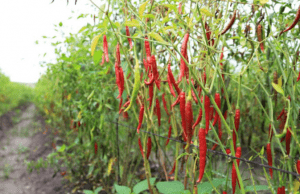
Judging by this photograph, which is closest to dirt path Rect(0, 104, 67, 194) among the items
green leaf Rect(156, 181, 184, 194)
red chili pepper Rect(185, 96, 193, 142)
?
green leaf Rect(156, 181, 184, 194)

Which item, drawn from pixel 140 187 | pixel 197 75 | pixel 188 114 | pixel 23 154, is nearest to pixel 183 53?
pixel 188 114

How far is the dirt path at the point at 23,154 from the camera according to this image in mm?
2588

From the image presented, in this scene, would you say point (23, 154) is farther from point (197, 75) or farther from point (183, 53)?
point (183, 53)

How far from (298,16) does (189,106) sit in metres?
0.45

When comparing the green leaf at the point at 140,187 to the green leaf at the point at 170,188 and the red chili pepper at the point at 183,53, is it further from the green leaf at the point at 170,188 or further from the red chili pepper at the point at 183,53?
the red chili pepper at the point at 183,53

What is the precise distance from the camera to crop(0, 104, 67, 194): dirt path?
259 centimetres

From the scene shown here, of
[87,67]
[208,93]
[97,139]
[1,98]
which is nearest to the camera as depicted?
[208,93]

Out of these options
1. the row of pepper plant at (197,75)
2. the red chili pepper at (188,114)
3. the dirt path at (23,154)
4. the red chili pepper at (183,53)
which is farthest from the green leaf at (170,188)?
the dirt path at (23,154)

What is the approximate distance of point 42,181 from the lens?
2668 millimetres

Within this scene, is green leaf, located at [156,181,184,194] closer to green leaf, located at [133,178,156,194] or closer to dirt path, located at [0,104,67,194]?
green leaf, located at [133,178,156,194]

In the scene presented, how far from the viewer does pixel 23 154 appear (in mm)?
3623

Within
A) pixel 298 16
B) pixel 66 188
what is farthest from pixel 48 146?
pixel 298 16

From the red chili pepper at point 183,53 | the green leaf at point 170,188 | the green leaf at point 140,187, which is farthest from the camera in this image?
the green leaf at point 140,187

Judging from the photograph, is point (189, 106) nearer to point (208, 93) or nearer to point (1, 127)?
point (208, 93)
